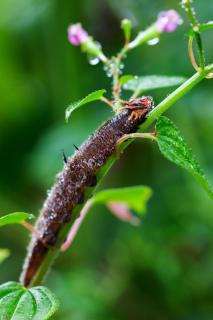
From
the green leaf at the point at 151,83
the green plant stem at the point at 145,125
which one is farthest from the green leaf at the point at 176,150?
the green leaf at the point at 151,83

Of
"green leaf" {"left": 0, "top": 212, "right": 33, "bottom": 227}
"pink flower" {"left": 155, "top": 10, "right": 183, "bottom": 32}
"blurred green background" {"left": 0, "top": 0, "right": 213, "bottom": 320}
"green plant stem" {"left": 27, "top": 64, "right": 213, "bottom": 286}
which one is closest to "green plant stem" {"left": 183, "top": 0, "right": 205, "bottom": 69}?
"green plant stem" {"left": 27, "top": 64, "right": 213, "bottom": 286}

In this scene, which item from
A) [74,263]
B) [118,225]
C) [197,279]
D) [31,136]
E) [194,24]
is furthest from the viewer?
[31,136]

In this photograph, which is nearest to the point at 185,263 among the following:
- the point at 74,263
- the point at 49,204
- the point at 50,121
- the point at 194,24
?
the point at 74,263

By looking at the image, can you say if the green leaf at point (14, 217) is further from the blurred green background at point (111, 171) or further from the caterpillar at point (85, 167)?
the blurred green background at point (111, 171)

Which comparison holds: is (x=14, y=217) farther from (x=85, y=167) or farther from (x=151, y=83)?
(x=151, y=83)

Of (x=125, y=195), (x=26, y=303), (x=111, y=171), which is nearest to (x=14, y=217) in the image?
(x=26, y=303)

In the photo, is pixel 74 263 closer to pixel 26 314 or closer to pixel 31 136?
pixel 31 136
